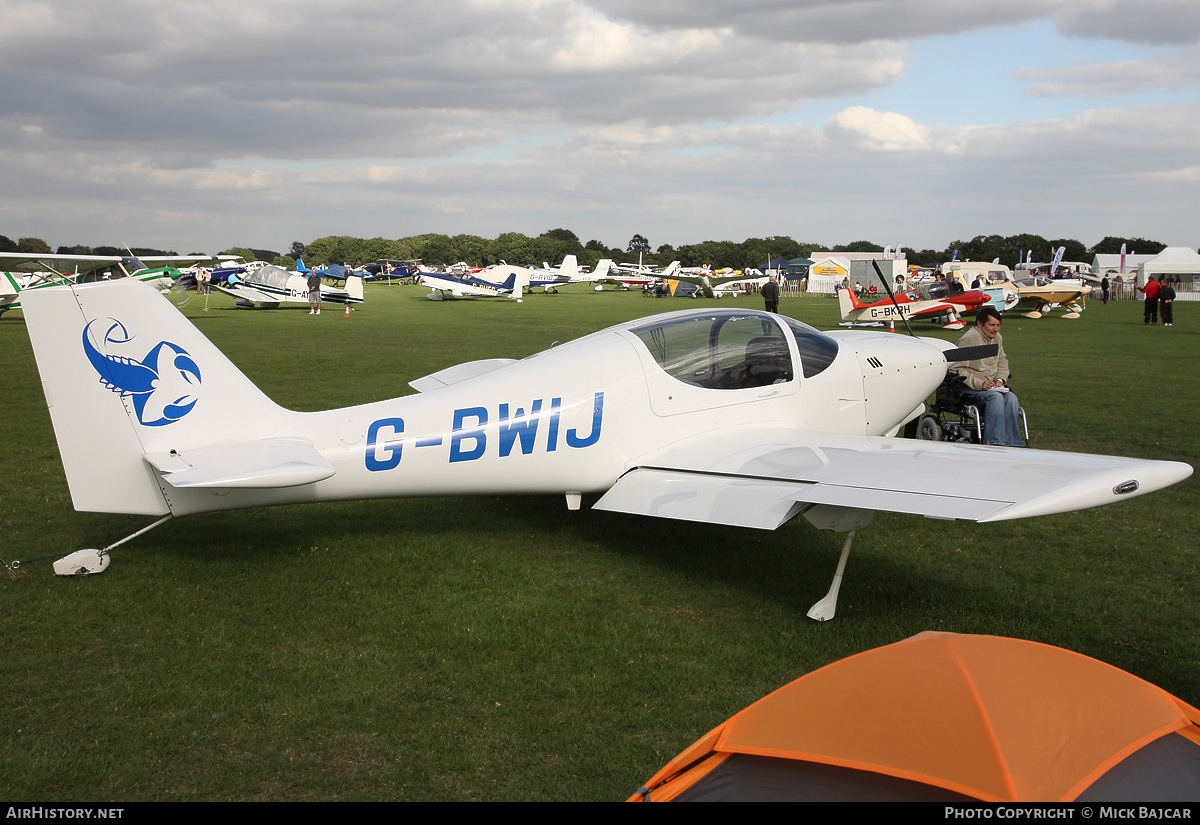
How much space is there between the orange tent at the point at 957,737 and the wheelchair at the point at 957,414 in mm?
5749

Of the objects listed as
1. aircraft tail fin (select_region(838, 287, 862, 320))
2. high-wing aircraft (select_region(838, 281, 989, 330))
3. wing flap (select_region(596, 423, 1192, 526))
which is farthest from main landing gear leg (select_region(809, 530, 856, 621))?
aircraft tail fin (select_region(838, 287, 862, 320))

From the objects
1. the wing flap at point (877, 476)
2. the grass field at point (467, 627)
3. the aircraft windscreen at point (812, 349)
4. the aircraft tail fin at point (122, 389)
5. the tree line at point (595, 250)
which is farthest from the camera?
the tree line at point (595, 250)

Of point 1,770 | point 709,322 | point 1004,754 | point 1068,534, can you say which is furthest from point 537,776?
point 1068,534

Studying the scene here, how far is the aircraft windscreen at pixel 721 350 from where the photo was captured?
5.78 m

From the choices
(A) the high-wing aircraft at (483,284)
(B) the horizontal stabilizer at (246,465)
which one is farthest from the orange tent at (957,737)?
(A) the high-wing aircraft at (483,284)

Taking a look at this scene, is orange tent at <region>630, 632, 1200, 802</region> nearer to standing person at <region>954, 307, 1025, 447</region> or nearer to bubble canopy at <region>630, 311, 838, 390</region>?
bubble canopy at <region>630, 311, 838, 390</region>

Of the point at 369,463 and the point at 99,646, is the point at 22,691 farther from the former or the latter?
the point at 369,463

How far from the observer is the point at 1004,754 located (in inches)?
78.1

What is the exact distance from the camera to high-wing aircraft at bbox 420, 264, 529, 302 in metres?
46.7

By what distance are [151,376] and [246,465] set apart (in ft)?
3.05

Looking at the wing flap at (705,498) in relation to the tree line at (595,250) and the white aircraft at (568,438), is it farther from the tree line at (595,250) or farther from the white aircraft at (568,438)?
the tree line at (595,250)

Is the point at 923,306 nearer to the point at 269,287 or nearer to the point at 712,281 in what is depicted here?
the point at 269,287

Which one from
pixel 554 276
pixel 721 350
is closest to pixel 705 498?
pixel 721 350

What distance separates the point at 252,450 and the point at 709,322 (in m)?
3.40
